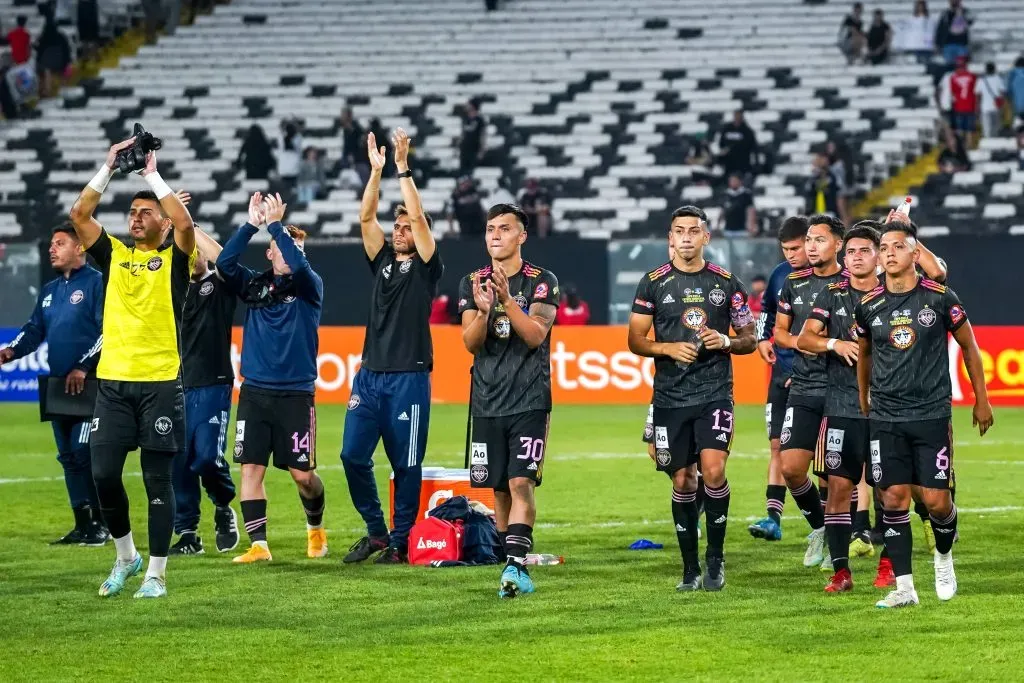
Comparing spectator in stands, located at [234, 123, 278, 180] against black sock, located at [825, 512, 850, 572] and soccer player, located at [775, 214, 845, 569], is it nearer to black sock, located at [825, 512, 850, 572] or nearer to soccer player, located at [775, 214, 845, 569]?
soccer player, located at [775, 214, 845, 569]

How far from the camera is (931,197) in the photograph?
3097 cm

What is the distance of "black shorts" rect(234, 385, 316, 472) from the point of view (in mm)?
11375

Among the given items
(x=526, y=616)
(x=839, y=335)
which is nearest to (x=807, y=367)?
(x=839, y=335)

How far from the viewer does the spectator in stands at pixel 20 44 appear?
3834cm

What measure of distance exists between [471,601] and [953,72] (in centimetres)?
2550

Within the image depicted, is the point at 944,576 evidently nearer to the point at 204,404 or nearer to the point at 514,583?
the point at 514,583

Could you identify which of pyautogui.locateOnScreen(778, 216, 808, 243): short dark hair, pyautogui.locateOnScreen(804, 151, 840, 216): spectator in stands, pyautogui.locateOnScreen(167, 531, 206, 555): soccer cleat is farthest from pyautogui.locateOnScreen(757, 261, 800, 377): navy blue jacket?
pyautogui.locateOnScreen(804, 151, 840, 216): spectator in stands

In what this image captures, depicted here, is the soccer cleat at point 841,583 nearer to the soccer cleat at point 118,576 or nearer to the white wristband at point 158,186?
the soccer cleat at point 118,576

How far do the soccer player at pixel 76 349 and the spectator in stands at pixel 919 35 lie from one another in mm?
25334

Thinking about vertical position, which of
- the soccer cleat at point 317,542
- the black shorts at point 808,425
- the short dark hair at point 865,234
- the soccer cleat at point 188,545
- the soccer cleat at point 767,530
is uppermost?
the short dark hair at point 865,234

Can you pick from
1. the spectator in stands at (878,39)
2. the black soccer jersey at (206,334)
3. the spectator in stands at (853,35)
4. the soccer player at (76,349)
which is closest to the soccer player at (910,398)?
the black soccer jersey at (206,334)

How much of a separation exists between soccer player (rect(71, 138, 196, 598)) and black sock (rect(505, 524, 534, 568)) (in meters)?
1.96

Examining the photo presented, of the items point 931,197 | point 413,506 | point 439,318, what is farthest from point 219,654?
point 931,197

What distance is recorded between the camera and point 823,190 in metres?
29.5
